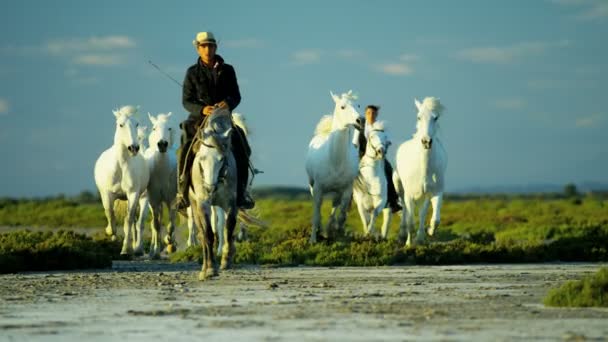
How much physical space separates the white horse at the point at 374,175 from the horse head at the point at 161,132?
418 centimetres

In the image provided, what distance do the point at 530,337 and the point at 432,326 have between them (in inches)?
37.7

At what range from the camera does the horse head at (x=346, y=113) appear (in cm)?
2148

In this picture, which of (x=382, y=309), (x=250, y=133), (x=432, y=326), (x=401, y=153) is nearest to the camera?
(x=432, y=326)

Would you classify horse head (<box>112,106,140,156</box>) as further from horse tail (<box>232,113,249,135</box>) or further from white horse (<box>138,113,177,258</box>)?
horse tail (<box>232,113,249,135</box>)

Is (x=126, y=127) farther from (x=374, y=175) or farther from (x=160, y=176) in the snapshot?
(x=374, y=175)

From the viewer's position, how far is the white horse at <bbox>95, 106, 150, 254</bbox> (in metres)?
23.5

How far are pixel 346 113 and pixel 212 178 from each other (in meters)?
6.93

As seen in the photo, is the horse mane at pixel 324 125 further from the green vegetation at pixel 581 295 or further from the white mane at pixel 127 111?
the green vegetation at pixel 581 295

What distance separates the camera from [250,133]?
91.8 feet

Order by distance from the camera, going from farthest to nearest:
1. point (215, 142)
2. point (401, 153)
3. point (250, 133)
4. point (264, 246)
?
point (250, 133) < point (401, 153) < point (264, 246) < point (215, 142)

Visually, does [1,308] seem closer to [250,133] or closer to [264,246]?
[264,246]

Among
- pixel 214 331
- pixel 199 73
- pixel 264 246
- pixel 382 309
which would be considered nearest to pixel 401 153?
pixel 264 246

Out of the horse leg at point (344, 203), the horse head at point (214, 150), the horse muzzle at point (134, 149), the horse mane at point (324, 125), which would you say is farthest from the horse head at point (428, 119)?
the horse head at point (214, 150)

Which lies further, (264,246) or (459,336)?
(264,246)
